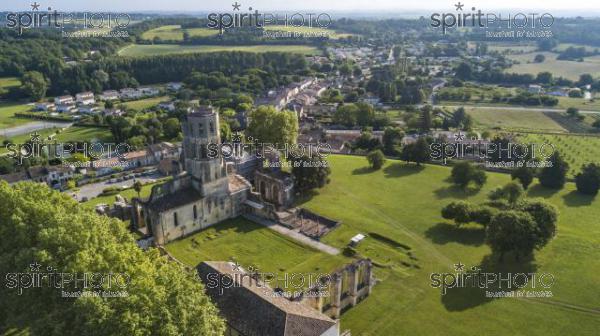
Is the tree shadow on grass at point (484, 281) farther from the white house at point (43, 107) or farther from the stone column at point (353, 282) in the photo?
the white house at point (43, 107)

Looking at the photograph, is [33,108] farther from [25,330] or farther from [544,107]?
[544,107]

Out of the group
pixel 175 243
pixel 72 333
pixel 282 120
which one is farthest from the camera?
pixel 282 120

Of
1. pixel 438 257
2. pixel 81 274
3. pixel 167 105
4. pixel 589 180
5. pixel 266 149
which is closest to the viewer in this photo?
pixel 81 274

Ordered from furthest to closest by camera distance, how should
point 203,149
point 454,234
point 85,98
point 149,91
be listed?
point 149,91 < point 85,98 < point 203,149 < point 454,234

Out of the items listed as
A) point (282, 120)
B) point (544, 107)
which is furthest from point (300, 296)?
point (544, 107)

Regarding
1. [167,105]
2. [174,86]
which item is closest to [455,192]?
[167,105]

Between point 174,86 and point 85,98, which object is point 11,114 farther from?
point 174,86

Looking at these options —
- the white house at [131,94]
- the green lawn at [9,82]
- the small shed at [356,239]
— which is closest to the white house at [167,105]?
the white house at [131,94]
